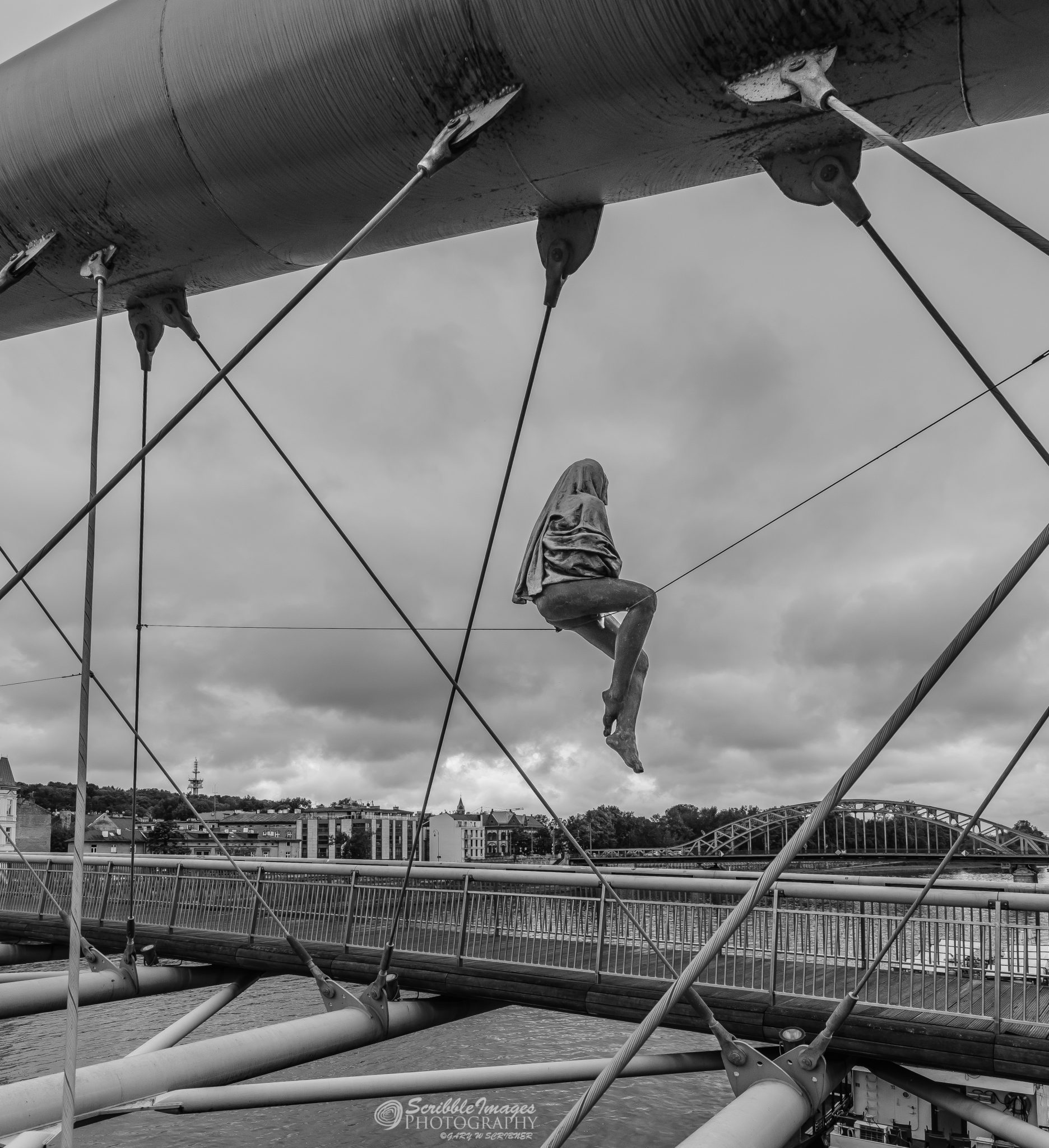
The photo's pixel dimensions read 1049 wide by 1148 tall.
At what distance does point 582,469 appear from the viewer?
15.6 ft

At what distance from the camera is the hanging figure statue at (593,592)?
437 cm

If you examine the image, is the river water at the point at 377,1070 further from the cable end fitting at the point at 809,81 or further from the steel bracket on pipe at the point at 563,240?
the cable end fitting at the point at 809,81

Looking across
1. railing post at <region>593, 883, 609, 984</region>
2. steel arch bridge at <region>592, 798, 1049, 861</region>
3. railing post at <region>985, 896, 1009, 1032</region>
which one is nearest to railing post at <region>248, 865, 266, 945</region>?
railing post at <region>593, 883, 609, 984</region>

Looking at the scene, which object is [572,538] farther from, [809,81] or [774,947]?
[774,947]

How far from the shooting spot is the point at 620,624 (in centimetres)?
451

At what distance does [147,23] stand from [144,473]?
8.02 ft

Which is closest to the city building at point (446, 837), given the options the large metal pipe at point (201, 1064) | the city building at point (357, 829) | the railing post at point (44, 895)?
the railing post at point (44, 895)

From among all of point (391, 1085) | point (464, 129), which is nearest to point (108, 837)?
point (391, 1085)

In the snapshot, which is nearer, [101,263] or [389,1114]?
[101,263]

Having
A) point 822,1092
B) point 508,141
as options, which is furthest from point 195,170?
point 822,1092

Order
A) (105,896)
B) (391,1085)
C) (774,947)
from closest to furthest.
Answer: (391,1085)
(774,947)
(105,896)

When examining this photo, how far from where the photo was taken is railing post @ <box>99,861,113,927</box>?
1662 cm

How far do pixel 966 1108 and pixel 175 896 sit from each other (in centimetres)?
1135

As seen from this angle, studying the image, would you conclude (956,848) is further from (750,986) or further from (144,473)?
(750,986)
